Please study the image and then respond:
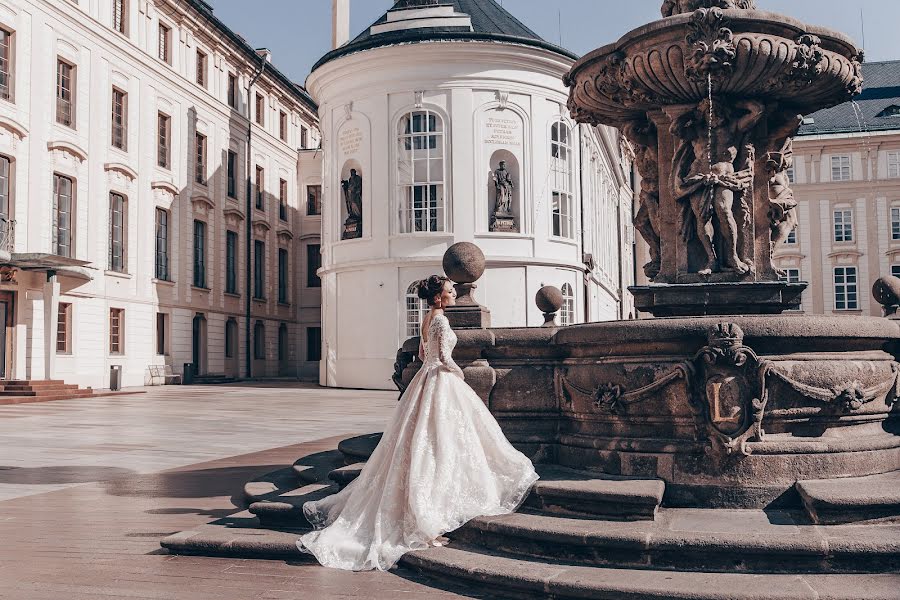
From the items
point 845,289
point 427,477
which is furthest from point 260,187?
point 427,477

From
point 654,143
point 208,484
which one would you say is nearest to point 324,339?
point 208,484

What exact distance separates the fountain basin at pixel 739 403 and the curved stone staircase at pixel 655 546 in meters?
0.18

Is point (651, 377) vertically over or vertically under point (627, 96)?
→ under

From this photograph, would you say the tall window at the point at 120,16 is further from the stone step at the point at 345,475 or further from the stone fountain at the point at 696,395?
the stone step at the point at 345,475

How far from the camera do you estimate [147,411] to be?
19922 millimetres

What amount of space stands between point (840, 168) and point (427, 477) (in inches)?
2272

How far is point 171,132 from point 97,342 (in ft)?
31.3

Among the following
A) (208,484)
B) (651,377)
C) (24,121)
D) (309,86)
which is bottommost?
(208,484)

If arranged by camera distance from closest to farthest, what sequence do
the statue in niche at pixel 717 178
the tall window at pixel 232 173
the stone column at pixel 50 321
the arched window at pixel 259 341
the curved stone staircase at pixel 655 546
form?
the curved stone staircase at pixel 655 546 < the statue in niche at pixel 717 178 < the stone column at pixel 50 321 < the tall window at pixel 232 173 < the arched window at pixel 259 341

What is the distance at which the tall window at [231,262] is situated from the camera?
38.8 metres

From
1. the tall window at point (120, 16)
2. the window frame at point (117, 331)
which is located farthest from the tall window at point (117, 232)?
the tall window at point (120, 16)

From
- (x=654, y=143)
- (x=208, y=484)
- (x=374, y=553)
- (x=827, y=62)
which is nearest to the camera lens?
(x=374, y=553)

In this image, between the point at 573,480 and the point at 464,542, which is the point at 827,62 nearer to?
the point at 573,480

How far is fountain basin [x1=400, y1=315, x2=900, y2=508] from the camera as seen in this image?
5.70 meters
